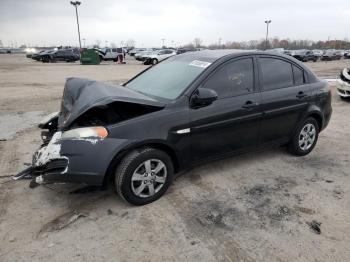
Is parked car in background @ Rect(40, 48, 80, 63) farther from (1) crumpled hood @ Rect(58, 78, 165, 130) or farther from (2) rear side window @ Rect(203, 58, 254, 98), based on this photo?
(2) rear side window @ Rect(203, 58, 254, 98)

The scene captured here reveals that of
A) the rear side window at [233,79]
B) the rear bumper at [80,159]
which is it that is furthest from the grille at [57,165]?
the rear side window at [233,79]

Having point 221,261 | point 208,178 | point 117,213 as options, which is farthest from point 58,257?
point 208,178

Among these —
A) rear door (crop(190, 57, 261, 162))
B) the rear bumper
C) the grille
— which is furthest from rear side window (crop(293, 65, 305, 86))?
the grille

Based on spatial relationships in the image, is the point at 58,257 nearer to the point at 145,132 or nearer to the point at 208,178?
the point at 145,132

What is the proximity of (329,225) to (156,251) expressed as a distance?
1759 mm

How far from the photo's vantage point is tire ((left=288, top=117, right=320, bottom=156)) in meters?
4.95

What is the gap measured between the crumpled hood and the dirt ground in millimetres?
980

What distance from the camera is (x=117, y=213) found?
3.43 meters

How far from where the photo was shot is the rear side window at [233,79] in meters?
3.95

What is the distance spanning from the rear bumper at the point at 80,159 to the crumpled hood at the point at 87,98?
0.90ft

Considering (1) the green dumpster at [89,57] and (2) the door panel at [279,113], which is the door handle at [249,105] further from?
A: (1) the green dumpster at [89,57]

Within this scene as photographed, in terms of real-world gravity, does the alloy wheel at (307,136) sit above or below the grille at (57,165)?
below

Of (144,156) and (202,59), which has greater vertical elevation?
(202,59)

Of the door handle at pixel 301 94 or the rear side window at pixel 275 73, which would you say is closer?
the rear side window at pixel 275 73
